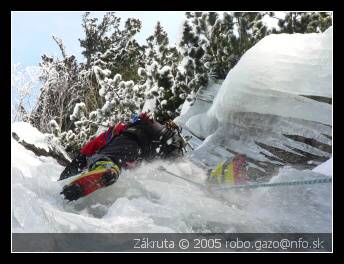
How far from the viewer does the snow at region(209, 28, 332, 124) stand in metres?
5.61

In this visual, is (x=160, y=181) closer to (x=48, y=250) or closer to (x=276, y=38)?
(x=48, y=250)

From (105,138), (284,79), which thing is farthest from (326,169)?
(105,138)

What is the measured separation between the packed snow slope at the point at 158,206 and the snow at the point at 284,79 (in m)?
1.21

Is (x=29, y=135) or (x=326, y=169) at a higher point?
(x=29, y=135)

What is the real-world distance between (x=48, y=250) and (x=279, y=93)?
4.00 metres

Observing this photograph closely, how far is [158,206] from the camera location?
3457 millimetres

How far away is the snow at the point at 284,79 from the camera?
5.61 meters

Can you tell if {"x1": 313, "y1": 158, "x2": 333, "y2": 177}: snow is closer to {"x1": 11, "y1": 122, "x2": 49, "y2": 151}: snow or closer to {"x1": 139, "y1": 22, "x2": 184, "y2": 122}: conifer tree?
{"x1": 11, "y1": 122, "x2": 49, "y2": 151}: snow

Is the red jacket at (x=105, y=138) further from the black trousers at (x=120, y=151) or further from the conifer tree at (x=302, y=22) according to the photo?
the conifer tree at (x=302, y=22)

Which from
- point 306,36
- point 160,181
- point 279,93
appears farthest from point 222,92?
point 160,181

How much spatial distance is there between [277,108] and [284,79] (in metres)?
0.41

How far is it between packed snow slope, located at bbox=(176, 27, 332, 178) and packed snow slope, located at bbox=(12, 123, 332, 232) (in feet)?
2.65

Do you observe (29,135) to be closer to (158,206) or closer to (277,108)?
(158,206)

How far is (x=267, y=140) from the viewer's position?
18.7 feet
